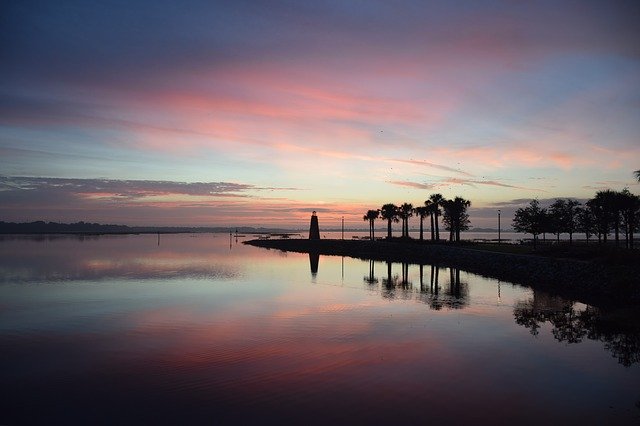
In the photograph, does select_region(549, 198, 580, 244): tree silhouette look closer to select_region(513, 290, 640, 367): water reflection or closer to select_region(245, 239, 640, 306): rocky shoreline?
select_region(245, 239, 640, 306): rocky shoreline

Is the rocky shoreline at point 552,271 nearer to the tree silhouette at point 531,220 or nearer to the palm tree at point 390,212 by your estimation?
the tree silhouette at point 531,220

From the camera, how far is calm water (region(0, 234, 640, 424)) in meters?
11.2

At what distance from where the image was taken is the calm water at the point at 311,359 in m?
11.2

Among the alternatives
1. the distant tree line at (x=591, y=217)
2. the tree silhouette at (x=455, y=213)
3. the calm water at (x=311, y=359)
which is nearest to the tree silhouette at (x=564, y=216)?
the distant tree line at (x=591, y=217)

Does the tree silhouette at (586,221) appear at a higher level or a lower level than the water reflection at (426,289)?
higher

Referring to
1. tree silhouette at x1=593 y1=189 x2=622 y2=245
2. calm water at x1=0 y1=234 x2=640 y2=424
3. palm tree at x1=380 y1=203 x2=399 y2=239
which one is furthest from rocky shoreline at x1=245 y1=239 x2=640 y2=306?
palm tree at x1=380 y1=203 x2=399 y2=239

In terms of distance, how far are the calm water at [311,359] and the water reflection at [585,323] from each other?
0.12m

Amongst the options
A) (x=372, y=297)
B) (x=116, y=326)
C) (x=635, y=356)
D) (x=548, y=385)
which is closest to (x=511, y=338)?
(x=635, y=356)

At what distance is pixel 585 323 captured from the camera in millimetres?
20938

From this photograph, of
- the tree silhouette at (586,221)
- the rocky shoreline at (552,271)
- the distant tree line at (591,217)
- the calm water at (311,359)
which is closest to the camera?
the calm water at (311,359)

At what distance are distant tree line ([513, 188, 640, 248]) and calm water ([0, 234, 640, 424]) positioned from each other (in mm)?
30443

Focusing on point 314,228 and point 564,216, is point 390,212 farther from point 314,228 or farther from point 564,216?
point 564,216

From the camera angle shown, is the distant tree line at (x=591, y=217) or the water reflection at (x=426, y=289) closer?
the water reflection at (x=426, y=289)

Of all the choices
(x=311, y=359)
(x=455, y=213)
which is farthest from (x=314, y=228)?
(x=311, y=359)
